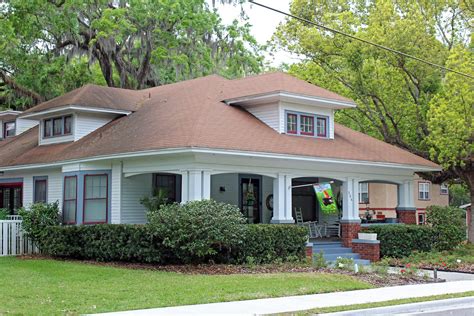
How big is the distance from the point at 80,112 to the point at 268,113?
678cm

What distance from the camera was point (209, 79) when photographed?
26.2 m

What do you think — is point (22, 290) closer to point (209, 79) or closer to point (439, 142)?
point (209, 79)

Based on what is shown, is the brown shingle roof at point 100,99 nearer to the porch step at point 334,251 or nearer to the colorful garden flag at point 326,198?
the colorful garden flag at point 326,198

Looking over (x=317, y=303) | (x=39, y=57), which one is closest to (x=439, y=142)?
(x=317, y=303)

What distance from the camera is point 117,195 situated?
2206 centimetres

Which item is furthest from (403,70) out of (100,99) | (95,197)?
(95,197)

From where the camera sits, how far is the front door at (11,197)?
88.2 feet

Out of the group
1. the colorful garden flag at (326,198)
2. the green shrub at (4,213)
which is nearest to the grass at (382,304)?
the colorful garden flag at (326,198)

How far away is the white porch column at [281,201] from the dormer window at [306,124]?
2.06 m

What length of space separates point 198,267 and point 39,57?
17492 millimetres

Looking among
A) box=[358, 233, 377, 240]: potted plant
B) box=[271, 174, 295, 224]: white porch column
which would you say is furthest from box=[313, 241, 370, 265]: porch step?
box=[271, 174, 295, 224]: white porch column

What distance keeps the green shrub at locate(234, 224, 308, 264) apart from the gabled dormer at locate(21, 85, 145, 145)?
831cm

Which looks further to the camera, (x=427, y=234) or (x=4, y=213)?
(x=4, y=213)

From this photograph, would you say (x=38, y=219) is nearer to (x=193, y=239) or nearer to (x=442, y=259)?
(x=193, y=239)
